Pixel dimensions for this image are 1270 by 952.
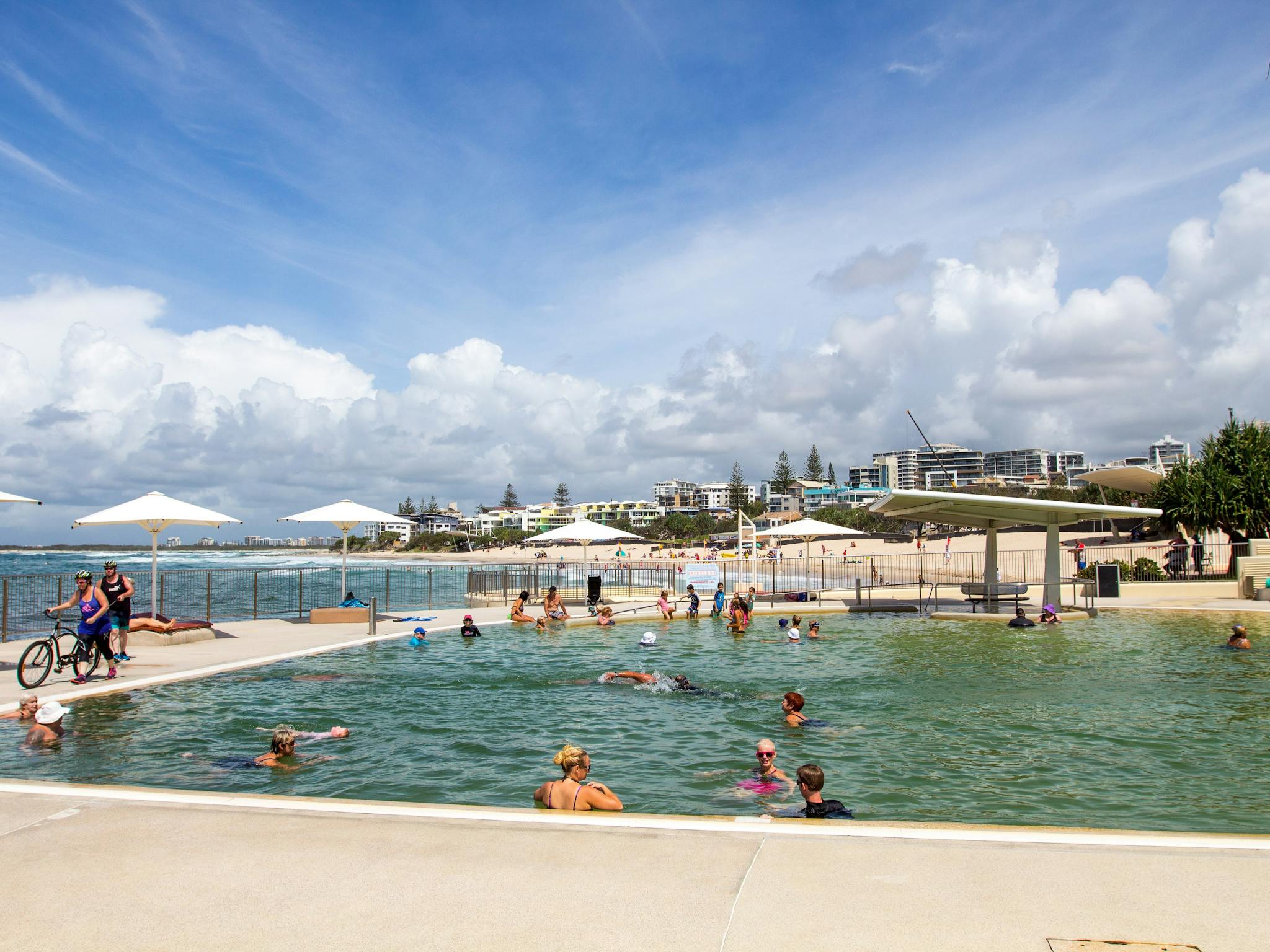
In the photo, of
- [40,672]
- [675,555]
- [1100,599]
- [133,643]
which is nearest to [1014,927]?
[40,672]

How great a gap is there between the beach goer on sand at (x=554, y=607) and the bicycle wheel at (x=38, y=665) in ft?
40.8

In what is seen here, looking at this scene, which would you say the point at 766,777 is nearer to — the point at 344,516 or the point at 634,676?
the point at 634,676

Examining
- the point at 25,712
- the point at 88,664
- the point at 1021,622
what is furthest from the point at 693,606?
the point at 25,712

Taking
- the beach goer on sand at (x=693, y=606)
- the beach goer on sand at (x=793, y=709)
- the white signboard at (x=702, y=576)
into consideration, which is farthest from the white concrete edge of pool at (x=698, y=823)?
the white signboard at (x=702, y=576)

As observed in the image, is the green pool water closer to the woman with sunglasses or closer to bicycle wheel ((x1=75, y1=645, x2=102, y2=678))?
the woman with sunglasses

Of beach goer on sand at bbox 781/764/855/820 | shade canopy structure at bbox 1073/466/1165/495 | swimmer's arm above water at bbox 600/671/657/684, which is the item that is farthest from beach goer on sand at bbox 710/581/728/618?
shade canopy structure at bbox 1073/466/1165/495

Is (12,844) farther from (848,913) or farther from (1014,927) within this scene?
(1014,927)

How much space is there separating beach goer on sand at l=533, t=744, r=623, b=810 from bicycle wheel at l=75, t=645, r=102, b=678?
382 inches

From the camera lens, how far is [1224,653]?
17.3m

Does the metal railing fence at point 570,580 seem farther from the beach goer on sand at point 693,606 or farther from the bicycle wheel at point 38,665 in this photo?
A: the bicycle wheel at point 38,665

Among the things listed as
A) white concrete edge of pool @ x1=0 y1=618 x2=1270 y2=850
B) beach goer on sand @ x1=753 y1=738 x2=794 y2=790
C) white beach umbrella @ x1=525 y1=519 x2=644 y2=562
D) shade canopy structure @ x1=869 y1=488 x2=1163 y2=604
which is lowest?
beach goer on sand @ x1=753 y1=738 x2=794 y2=790

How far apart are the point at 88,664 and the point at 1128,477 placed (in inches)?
2383

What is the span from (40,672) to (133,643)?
455 cm

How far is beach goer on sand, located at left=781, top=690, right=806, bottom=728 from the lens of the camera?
38.3ft
